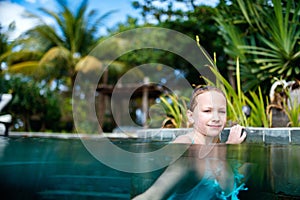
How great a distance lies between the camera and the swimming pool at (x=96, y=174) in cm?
194

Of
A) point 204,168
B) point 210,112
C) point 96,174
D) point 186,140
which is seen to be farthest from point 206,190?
point 96,174

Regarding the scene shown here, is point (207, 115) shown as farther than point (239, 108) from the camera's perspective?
No

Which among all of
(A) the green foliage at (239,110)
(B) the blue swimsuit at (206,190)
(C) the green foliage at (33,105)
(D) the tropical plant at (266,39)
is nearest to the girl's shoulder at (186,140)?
(B) the blue swimsuit at (206,190)

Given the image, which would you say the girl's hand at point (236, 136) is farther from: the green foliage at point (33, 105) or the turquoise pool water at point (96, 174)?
the green foliage at point (33, 105)

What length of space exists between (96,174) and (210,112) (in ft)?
2.53

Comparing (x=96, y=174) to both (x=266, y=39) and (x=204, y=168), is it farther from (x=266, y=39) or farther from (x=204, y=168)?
(x=266, y=39)

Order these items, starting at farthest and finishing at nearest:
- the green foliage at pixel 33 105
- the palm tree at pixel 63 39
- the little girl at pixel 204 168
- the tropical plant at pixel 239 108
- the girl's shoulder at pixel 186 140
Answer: the palm tree at pixel 63 39, the green foliage at pixel 33 105, the tropical plant at pixel 239 108, the girl's shoulder at pixel 186 140, the little girl at pixel 204 168

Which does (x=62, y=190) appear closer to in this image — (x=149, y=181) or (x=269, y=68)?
(x=149, y=181)

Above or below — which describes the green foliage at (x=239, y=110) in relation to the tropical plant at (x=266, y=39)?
below

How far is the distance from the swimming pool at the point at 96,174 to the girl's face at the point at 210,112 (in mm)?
208

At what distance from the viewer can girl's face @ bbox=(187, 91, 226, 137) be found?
2.04m

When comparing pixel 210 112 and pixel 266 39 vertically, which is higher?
pixel 266 39

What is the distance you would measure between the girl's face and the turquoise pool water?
0.21 meters

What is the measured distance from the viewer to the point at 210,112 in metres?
2.05
